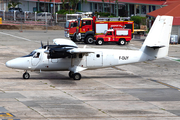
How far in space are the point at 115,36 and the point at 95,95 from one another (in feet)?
87.6

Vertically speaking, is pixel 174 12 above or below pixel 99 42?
above

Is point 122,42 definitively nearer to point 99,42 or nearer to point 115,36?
point 115,36

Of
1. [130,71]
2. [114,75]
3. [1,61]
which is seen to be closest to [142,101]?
[114,75]

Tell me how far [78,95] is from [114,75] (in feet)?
24.3

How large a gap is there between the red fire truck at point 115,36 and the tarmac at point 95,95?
16.0 m

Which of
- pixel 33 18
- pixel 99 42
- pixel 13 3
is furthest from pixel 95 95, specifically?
pixel 13 3

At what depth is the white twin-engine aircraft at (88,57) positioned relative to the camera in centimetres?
2324

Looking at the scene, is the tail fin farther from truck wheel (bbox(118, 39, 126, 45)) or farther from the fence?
the fence

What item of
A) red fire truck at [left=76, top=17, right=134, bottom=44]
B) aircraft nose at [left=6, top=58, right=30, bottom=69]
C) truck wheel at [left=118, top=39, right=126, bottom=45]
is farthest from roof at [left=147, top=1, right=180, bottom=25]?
aircraft nose at [left=6, top=58, right=30, bottom=69]

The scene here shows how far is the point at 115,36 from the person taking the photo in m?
45.5

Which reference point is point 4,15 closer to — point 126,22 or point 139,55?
point 126,22

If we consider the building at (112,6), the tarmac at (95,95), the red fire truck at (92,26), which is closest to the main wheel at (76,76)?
the tarmac at (95,95)

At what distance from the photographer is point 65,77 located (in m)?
25.2

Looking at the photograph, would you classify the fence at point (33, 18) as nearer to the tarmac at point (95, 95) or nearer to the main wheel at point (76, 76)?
the tarmac at point (95, 95)
